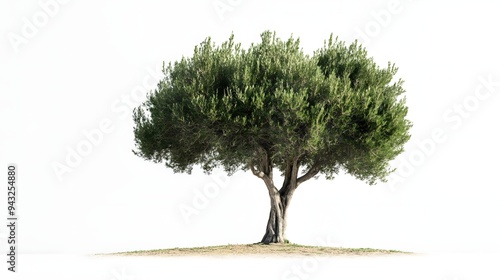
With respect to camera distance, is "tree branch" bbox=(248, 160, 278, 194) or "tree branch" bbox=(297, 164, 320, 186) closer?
"tree branch" bbox=(248, 160, 278, 194)

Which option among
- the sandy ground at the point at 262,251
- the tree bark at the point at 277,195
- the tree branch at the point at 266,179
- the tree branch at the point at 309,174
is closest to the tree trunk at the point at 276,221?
the tree bark at the point at 277,195

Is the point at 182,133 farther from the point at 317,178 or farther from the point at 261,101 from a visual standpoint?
the point at 317,178

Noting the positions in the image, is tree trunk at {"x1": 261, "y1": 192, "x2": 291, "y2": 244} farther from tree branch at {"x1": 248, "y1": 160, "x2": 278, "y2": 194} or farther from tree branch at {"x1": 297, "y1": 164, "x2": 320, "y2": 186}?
tree branch at {"x1": 297, "y1": 164, "x2": 320, "y2": 186}

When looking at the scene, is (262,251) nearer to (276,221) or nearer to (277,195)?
(276,221)

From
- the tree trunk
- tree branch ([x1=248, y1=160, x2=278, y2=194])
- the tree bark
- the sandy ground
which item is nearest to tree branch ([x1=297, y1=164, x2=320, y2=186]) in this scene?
the tree bark

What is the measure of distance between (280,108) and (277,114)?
1.47 feet

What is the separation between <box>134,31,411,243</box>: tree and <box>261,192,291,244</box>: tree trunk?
0.17 ft

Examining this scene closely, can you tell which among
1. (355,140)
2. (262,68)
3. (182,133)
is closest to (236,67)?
(262,68)

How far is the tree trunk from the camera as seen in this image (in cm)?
3197

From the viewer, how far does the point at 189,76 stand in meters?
30.0

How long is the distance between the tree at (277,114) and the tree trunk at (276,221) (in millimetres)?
53

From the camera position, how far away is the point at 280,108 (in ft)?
90.8

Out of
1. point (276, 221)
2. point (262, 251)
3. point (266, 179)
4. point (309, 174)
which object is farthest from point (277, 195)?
point (262, 251)

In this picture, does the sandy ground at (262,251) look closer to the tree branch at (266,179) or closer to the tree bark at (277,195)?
the tree bark at (277,195)
